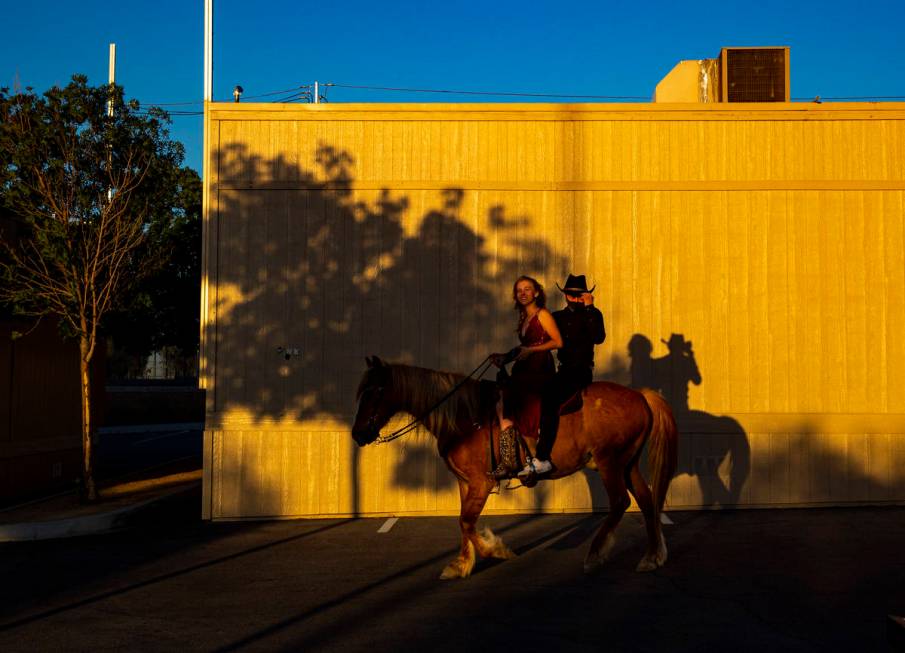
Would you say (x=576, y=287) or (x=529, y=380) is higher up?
(x=576, y=287)

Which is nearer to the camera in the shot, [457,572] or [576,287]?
[457,572]

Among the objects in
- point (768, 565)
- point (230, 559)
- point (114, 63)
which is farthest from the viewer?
point (114, 63)

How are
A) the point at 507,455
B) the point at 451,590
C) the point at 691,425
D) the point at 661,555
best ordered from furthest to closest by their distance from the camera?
the point at 691,425 < the point at 661,555 < the point at 507,455 < the point at 451,590

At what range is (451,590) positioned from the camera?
Answer: 8.28m

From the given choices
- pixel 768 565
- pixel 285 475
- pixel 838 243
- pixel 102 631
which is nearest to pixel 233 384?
pixel 285 475

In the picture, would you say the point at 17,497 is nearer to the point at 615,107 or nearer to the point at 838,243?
the point at 615,107

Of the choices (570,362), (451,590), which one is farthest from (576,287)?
(451,590)

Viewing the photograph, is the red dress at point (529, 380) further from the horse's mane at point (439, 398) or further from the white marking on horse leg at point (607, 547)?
the white marking on horse leg at point (607, 547)

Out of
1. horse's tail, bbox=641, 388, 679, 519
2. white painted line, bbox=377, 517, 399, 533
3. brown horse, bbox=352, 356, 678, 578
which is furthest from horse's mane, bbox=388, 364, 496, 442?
white painted line, bbox=377, 517, 399, 533

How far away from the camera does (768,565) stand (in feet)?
30.0

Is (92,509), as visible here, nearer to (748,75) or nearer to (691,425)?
(691,425)

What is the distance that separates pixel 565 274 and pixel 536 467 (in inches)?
207

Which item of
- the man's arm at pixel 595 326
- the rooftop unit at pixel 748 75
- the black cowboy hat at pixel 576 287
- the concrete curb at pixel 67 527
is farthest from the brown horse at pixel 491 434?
the rooftop unit at pixel 748 75

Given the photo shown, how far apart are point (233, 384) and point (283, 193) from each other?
2.91m
